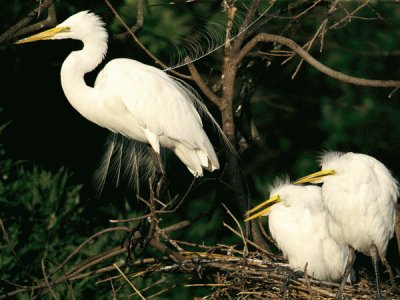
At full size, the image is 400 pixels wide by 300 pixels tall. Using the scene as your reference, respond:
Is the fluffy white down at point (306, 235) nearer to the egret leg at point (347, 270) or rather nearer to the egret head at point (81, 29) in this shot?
the egret leg at point (347, 270)

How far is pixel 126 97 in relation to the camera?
171 inches

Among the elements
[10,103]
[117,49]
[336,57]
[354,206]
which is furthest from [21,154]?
[354,206]

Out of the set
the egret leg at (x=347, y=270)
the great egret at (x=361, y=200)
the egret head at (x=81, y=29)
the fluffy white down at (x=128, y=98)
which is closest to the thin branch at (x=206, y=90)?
the fluffy white down at (x=128, y=98)

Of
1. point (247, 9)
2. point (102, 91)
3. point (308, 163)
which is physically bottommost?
point (308, 163)

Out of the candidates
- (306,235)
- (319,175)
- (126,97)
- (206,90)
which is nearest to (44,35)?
(126,97)

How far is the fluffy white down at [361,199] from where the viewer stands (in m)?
4.04

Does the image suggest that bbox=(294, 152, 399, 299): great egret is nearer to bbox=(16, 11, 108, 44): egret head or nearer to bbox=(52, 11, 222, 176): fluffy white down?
bbox=(52, 11, 222, 176): fluffy white down

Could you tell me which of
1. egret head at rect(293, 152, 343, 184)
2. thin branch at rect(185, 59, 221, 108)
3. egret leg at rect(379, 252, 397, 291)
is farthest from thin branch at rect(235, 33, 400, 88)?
egret leg at rect(379, 252, 397, 291)

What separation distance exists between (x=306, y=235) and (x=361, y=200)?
1.20 ft

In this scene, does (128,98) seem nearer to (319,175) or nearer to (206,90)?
(206,90)

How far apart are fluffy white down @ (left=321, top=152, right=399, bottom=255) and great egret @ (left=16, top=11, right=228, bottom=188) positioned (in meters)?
0.58

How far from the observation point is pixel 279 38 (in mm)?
4074

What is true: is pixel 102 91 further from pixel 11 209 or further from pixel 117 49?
pixel 11 209

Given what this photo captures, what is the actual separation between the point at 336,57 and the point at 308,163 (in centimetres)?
72
